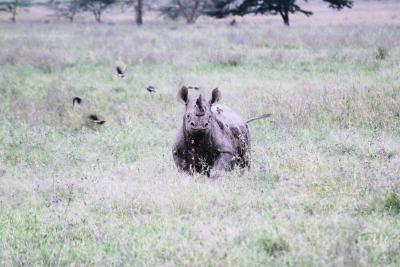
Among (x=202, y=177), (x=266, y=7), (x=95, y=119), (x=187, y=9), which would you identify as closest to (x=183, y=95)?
(x=202, y=177)

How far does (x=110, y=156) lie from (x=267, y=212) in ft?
12.9

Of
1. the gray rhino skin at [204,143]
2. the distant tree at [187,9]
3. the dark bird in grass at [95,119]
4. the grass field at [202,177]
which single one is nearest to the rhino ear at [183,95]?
the gray rhino skin at [204,143]

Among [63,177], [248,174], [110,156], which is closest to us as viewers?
[248,174]

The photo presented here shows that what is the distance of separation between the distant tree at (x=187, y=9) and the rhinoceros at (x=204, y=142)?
3896 centimetres

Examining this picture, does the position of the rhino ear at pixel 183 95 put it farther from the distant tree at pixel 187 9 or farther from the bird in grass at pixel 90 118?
the distant tree at pixel 187 9

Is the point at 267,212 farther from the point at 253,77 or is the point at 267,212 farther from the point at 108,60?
the point at 108,60

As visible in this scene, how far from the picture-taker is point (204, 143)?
23.8ft

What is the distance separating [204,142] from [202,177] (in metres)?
0.39

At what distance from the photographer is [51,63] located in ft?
59.6

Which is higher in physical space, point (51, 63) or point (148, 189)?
point (148, 189)

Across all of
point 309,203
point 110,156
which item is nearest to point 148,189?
point 309,203

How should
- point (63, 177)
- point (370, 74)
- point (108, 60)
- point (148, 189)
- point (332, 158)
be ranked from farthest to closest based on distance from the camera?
point (108, 60) < point (370, 74) < point (332, 158) < point (63, 177) < point (148, 189)

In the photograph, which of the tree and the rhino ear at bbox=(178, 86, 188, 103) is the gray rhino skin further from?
the tree

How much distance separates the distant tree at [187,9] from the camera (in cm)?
4747
